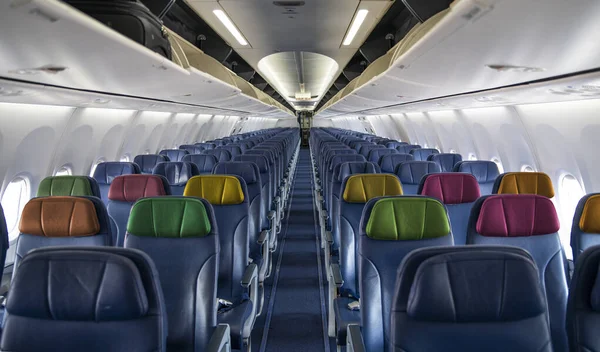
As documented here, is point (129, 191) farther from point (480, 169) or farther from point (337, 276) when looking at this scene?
point (480, 169)

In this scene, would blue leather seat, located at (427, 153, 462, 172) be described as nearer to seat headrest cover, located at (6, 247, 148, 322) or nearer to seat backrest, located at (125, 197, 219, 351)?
seat backrest, located at (125, 197, 219, 351)

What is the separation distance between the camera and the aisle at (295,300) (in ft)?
14.1

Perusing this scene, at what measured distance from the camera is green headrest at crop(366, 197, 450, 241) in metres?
2.80

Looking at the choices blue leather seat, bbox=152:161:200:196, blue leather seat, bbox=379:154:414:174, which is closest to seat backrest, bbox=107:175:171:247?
blue leather seat, bbox=152:161:200:196

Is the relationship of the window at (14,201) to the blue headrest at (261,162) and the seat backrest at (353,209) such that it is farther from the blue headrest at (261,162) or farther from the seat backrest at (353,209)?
the seat backrest at (353,209)

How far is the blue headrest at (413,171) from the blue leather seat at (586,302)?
414cm

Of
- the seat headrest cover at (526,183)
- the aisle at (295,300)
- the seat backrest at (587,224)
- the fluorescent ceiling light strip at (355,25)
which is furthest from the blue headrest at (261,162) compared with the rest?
the seat backrest at (587,224)

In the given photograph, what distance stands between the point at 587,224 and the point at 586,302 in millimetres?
1304

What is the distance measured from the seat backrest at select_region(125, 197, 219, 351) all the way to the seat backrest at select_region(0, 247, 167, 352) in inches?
36.9

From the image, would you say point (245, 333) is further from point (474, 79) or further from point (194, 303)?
point (474, 79)

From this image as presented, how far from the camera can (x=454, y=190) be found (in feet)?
14.5

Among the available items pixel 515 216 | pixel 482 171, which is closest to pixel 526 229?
pixel 515 216

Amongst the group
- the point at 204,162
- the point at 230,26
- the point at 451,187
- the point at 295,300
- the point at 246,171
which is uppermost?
the point at 230,26

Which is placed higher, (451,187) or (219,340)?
(451,187)
